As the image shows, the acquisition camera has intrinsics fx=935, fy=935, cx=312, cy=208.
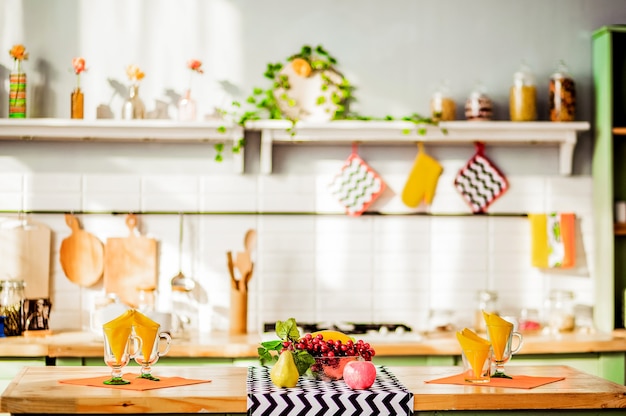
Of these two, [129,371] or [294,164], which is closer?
[129,371]

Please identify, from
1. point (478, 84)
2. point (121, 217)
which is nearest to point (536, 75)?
point (478, 84)

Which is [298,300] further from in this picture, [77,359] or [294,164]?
[77,359]

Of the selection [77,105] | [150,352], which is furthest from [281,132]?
[150,352]

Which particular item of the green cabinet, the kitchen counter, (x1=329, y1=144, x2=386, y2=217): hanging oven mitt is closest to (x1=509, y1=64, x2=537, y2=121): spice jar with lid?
the green cabinet

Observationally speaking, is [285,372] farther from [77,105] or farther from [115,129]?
[77,105]

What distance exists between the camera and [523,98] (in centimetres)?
434

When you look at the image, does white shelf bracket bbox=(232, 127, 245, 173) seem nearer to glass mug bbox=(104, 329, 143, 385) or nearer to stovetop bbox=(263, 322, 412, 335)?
stovetop bbox=(263, 322, 412, 335)

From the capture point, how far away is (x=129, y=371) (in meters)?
2.83

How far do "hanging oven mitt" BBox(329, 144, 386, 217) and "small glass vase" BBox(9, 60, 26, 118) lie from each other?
1.48m

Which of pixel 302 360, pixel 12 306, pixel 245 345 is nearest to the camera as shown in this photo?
pixel 302 360

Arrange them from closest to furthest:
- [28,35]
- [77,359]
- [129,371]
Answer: [129,371], [77,359], [28,35]

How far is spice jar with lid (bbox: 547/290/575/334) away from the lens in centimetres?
432

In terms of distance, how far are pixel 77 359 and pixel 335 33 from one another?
75.7 inches

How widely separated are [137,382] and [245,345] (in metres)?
1.25
